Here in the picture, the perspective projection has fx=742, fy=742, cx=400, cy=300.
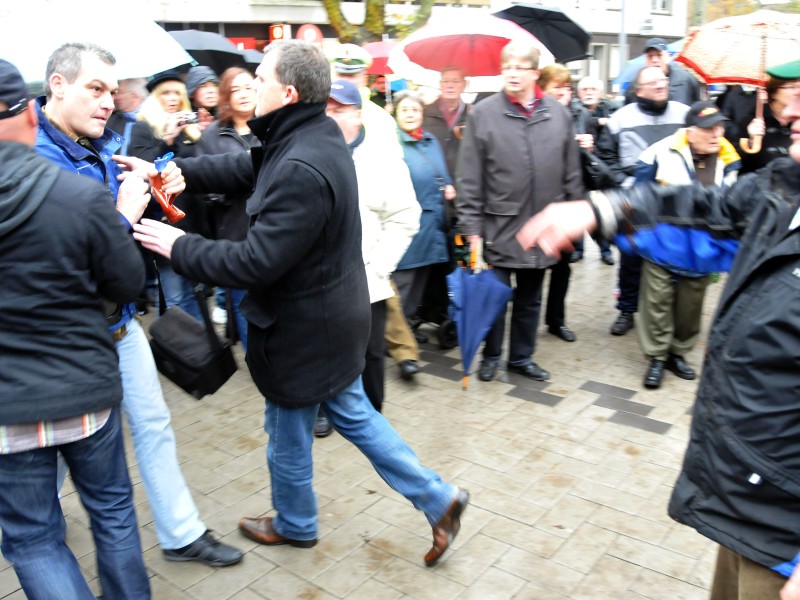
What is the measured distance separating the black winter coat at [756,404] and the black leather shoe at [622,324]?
13.5 feet

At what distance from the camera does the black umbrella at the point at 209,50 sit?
8.20 meters

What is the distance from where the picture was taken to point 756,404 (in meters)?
1.84

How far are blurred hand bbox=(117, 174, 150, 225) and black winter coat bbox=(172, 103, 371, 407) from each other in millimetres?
183

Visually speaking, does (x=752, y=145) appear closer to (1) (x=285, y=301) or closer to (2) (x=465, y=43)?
(2) (x=465, y=43)

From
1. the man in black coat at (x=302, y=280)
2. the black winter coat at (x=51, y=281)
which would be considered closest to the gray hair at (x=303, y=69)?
the man in black coat at (x=302, y=280)

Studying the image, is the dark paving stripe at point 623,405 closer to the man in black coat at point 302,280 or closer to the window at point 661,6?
the man in black coat at point 302,280

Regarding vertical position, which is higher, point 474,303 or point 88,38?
point 88,38

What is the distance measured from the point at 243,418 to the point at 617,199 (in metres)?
3.20

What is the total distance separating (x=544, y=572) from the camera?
10.3 ft

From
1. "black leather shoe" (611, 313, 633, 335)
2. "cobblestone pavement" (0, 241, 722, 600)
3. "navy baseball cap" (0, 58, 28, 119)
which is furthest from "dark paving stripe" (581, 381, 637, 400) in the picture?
"navy baseball cap" (0, 58, 28, 119)

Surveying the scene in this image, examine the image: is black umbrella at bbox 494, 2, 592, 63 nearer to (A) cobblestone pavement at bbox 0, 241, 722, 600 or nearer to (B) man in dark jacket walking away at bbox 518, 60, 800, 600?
(A) cobblestone pavement at bbox 0, 241, 722, 600

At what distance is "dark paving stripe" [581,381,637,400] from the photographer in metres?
4.96

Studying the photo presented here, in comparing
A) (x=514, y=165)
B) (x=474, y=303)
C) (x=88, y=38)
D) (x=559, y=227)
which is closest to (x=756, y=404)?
(x=559, y=227)

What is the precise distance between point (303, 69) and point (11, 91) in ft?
3.24
